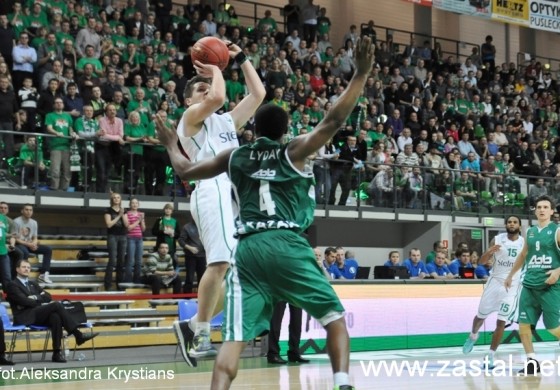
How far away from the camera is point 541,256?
38.8ft

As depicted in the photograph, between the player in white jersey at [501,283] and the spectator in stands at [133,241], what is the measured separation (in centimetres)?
590

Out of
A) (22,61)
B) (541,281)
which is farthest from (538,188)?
(22,61)

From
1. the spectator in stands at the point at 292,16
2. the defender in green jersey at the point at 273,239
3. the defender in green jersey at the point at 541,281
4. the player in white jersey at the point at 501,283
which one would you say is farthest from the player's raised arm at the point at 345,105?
the spectator in stands at the point at 292,16

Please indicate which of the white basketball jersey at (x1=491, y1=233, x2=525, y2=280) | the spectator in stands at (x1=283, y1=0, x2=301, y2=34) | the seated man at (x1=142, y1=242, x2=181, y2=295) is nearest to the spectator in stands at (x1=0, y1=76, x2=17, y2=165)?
the seated man at (x1=142, y1=242, x2=181, y2=295)

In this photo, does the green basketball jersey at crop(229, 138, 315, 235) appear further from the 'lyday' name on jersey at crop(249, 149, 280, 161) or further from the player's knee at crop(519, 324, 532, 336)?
the player's knee at crop(519, 324, 532, 336)

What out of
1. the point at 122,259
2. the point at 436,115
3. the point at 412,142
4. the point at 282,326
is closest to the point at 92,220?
the point at 122,259

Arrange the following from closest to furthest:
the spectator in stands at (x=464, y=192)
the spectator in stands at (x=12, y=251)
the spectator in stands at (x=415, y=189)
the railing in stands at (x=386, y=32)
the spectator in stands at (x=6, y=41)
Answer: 1. the spectator in stands at (x=12, y=251)
2. the spectator in stands at (x=6, y=41)
3. the spectator in stands at (x=415, y=189)
4. the spectator in stands at (x=464, y=192)
5. the railing in stands at (x=386, y=32)

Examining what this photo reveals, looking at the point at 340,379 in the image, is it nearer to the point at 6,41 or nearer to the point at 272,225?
the point at 272,225

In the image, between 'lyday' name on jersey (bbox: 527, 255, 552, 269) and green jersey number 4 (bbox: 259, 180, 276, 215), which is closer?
green jersey number 4 (bbox: 259, 180, 276, 215)

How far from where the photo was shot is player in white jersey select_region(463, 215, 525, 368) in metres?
13.9

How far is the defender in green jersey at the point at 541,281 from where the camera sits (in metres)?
11.6

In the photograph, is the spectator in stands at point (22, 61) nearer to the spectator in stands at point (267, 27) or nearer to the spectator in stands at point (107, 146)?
the spectator in stands at point (107, 146)

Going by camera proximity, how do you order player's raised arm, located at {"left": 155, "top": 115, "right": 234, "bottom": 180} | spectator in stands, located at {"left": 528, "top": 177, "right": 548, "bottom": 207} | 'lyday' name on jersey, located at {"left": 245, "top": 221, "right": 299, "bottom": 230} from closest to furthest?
'lyday' name on jersey, located at {"left": 245, "top": 221, "right": 299, "bottom": 230} → player's raised arm, located at {"left": 155, "top": 115, "right": 234, "bottom": 180} → spectator in stands, located at {"left": 528, "top": 177, "right": 548, "bottom": 207}

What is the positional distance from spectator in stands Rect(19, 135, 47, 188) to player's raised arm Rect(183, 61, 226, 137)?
28.5 feet
